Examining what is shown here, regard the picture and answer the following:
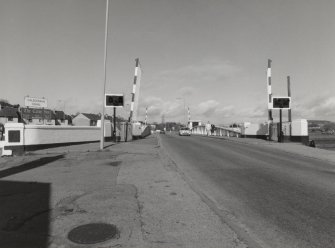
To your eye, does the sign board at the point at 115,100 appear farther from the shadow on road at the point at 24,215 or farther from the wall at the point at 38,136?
the shadow on road at the point at 24,215

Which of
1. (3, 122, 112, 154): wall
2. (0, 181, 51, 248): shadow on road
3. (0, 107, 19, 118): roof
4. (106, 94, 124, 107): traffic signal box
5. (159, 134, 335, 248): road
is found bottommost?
(0, 181, 51, 248): shadow on road

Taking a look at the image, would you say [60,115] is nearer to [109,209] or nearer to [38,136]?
[38,136]

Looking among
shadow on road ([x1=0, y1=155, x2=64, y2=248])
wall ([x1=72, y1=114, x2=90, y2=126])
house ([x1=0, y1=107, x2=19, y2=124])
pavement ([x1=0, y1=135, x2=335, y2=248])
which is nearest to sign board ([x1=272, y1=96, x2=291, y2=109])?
pavement ([x1=0, y1=135, x2=335, y2=248])

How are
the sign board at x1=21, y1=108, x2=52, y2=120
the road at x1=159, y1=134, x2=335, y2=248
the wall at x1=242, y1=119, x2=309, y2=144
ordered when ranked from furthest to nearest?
the sign board at x1=21, y1=108, x2=52, y2=120, the wall at x1=242, y1=119, x2=309, y2=144, the road at x1=159, y1=134, x2=335, y2=248

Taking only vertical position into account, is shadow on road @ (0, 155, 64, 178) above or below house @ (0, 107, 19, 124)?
below

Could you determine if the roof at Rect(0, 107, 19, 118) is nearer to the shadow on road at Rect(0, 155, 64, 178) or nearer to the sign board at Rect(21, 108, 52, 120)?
the sign board at Rect(21, 108, 52, 120)

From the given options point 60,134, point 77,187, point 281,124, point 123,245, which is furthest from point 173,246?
point 281,124

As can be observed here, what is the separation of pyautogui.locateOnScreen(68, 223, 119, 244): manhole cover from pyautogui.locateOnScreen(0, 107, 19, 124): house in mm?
85866

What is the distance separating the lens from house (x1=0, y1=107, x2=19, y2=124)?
83062 mm

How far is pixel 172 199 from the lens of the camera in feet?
23.4

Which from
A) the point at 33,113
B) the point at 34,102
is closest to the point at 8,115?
the point at 34,102

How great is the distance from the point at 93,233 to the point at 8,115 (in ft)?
286

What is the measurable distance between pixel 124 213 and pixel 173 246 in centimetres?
176

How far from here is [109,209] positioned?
20.7 feet
